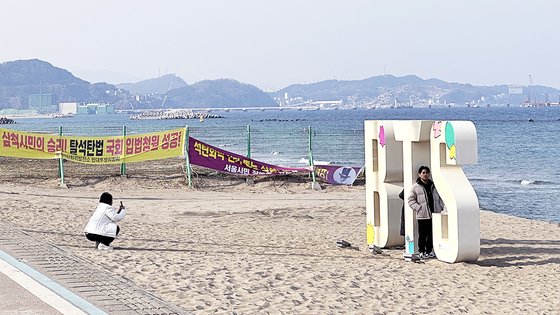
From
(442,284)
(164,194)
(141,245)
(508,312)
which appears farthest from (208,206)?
(508,312)

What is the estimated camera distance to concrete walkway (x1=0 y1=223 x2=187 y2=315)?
7.86 metres

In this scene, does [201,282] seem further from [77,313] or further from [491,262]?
[491,262]

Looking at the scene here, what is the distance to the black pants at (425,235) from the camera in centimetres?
1273

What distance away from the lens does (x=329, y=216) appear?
60.1 ft

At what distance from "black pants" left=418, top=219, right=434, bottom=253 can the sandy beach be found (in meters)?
0.44

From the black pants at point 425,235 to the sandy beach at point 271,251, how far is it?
0.44 metres

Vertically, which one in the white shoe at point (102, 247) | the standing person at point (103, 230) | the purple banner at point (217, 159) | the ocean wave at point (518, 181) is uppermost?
the purple banner at point (217, 159)

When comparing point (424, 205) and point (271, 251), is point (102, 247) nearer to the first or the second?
point (271, 251)

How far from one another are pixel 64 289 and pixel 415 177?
6.28 metres

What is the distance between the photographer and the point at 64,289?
863cm

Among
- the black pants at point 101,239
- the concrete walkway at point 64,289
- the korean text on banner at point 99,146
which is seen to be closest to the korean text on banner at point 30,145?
the korean text on banner at point 99,146

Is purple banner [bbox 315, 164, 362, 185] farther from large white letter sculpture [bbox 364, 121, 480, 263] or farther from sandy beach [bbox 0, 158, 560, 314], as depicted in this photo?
large white letter sculpture [bbox 364, 121, 480, 263]

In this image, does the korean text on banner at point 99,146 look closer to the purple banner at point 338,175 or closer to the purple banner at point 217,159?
the purple banner at point 217,159

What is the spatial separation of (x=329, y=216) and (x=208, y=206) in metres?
3.08
